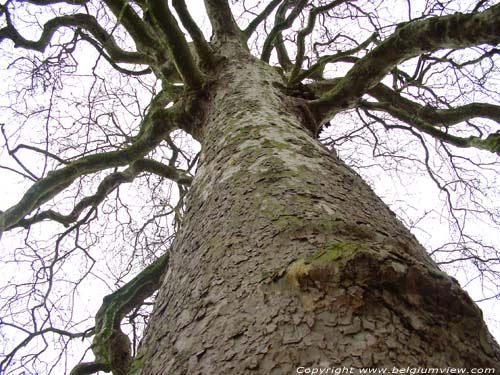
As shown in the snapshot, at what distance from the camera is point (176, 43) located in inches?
89.0

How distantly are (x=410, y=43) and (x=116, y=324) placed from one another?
2.37 meters

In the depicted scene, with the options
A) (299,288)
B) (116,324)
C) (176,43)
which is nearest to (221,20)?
(176,43)

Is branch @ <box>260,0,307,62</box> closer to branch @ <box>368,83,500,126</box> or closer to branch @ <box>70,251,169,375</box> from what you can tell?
branch @ <box>368,83,500,126</box>

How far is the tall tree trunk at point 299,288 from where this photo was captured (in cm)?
68

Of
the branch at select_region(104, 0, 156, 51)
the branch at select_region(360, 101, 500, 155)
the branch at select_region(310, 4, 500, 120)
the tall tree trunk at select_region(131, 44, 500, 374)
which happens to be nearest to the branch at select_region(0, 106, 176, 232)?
the branch at select_region(104, 0, 156, 51)

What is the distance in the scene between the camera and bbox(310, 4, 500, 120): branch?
2.00 meters

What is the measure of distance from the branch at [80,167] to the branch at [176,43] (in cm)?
48

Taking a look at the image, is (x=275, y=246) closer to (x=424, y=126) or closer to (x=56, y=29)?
(x=424, y=126)

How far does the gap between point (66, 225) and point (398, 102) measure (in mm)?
3378

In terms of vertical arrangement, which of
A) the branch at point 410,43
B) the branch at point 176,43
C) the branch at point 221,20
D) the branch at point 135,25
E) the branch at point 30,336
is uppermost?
the branch at point 221,20

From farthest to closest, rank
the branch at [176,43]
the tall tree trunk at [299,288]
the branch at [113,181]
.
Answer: the branch at [113,181] < the branch at [176,43] < the tall tree trunk at [299,288]

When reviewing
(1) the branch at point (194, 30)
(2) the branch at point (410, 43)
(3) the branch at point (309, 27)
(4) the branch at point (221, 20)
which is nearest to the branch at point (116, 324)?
(1) the branch at point (194, 30)

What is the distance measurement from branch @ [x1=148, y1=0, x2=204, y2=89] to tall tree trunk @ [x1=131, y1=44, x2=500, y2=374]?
1119 mm

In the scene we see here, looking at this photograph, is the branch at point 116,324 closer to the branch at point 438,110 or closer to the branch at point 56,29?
the branch at point 56,29
